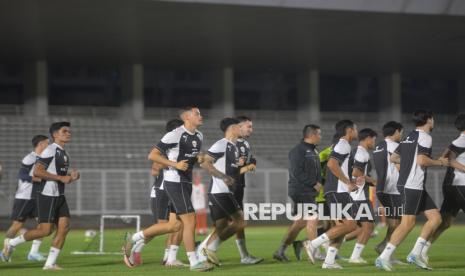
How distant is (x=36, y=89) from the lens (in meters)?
44.9

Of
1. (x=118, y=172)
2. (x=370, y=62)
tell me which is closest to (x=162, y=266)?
(x=118, y=172)

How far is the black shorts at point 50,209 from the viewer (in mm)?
15031

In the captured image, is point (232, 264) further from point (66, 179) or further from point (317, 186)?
point (66, 179)

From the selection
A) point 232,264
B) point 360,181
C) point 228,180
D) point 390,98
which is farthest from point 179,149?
point 390,98

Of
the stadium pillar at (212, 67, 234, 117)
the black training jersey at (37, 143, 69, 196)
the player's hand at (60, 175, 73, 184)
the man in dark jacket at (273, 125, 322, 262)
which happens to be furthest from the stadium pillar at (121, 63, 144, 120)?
the player's hand at (60, 175, 73, 184)

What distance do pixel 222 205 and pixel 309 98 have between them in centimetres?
3347

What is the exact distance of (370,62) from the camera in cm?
4741

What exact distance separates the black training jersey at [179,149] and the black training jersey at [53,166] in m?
1.95

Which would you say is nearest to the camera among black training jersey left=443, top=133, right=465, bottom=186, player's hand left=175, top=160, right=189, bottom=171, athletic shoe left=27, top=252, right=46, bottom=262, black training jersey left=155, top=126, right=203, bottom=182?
player's hand left=175, top=160, right=189, bottom=171

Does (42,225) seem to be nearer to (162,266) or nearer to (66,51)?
(162,266)

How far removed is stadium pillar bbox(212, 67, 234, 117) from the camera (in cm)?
4747

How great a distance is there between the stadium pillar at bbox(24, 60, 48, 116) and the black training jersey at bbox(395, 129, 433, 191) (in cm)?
3262

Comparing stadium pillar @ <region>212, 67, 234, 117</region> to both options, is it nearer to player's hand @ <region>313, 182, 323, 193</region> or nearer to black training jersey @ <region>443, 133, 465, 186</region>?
player's hand @ <region>313, 182, 323, 193</region>

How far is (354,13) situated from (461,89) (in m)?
22.0
